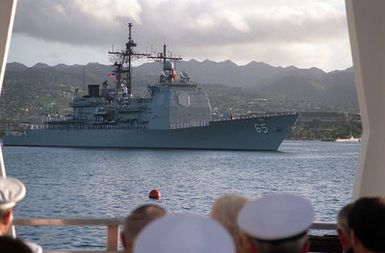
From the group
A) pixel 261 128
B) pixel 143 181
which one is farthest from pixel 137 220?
pixel 261 128

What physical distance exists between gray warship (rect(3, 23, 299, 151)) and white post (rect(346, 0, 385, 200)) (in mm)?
53564

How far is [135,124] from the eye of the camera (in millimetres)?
58125

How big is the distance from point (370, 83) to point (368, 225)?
222 cm

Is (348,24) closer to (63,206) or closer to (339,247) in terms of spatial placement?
(339,247)

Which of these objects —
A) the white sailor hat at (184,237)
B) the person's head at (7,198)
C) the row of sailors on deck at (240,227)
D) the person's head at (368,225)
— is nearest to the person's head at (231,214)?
the row of sailors on deck at (240,227)

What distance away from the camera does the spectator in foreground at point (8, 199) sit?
1.77 metres

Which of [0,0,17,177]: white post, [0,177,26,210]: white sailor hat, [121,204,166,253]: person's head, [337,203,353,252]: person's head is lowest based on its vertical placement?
[337,203,353,252]: person's head

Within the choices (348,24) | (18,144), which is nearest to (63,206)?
(348,24)

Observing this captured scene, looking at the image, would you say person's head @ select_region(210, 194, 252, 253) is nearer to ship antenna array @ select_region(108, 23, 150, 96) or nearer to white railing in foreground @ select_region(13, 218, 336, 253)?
white railing in foreground @ select_region(13, 218, 336, 253)

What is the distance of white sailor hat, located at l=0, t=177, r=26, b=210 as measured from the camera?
179 cm

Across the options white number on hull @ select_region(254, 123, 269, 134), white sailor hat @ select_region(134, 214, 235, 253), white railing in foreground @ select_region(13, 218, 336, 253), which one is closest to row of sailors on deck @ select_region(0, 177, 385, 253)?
white sailor hat @ select_region(134, 214, 235, 253)

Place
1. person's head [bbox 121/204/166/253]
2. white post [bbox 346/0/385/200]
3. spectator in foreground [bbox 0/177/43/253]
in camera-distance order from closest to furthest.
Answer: person's head [bbox 121/204/166/253], spectator in foreground [bbox 0/177/43/253], white post [bbox 346/0/385/200]

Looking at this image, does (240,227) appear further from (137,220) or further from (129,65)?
(129,65)

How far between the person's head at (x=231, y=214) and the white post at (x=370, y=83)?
7.04 feet
